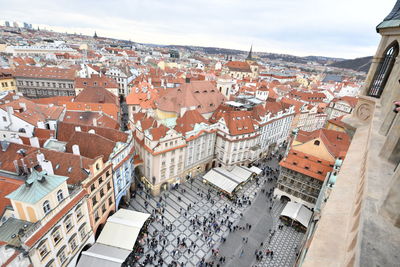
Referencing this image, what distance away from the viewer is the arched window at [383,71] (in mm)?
12609

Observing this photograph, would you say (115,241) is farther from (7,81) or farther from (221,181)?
(7,81)

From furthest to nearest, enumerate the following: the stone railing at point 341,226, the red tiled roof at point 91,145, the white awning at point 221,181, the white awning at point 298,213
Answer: the white awning at point 221,181
the white awning at point 298,213
the red tiled roof at point 91,145
the stone railing at point 341,226

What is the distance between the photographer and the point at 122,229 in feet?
95.2

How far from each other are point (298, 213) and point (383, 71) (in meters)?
27.8

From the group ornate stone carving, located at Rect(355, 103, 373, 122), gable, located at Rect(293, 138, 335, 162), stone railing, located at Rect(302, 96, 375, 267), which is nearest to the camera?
stone railing, located at Rect(302, 96, 375, 267)

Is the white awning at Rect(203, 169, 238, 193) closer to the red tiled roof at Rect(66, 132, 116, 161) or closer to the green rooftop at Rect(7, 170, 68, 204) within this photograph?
the red tiled roof at Rect(66, 132, 116, 161)

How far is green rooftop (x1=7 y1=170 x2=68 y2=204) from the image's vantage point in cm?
1842

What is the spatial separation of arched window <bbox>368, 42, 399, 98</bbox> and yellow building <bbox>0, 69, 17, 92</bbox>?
9377 centimetres

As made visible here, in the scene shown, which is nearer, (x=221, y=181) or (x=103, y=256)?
(x=103, y=256)

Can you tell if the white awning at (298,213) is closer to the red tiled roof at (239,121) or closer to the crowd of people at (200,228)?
the crowd of people at (200,228)

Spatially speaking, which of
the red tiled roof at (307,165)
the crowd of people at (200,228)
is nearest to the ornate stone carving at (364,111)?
the red tiled roof at (307,165)

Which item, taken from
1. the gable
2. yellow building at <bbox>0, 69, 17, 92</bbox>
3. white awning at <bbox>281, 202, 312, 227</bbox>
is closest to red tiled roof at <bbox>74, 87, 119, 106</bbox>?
yellow building at <bbox>0, 69, 17, 92</bbox>

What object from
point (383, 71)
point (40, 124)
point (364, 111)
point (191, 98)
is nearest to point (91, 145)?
point (40, 124)

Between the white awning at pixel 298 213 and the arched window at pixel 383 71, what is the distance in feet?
84.2
